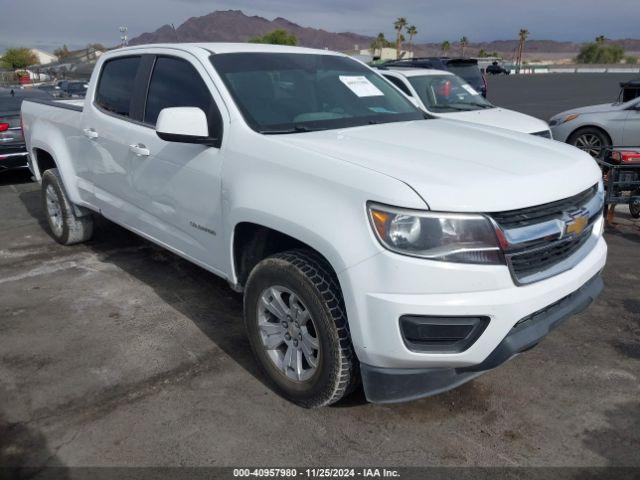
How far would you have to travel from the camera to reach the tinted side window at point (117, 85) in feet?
14.3

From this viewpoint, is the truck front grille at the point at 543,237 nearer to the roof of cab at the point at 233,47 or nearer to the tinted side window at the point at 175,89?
the tinted side window at the point at 175,89

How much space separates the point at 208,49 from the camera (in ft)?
12.5

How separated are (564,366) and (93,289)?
3566 millimetres

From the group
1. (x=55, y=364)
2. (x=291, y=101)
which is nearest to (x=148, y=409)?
(x=55, y=364)

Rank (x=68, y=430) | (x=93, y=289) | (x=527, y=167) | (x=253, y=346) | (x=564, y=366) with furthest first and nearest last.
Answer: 1. (x=93, y=289)
2. (x=564, y=366)
3. (x=253, y=346)
4. (x=68, y=430)
5. (x=527, y=167)

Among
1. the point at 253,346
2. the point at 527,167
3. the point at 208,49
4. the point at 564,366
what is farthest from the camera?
the point at 208,49

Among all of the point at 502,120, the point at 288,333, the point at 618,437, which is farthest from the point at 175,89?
the point at 502,120

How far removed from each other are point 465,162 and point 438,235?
20.6 inches

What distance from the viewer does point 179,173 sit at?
11.8 ft

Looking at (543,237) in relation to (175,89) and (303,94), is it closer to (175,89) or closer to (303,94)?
(303,94)

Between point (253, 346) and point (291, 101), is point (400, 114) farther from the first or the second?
point (253, 346)

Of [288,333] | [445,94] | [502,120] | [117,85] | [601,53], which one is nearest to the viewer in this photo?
[288,333]

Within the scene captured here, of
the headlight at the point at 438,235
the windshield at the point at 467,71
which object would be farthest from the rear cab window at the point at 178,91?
the windshield at the point at 467,71

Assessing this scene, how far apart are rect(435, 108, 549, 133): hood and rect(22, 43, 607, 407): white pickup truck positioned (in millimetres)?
3729
